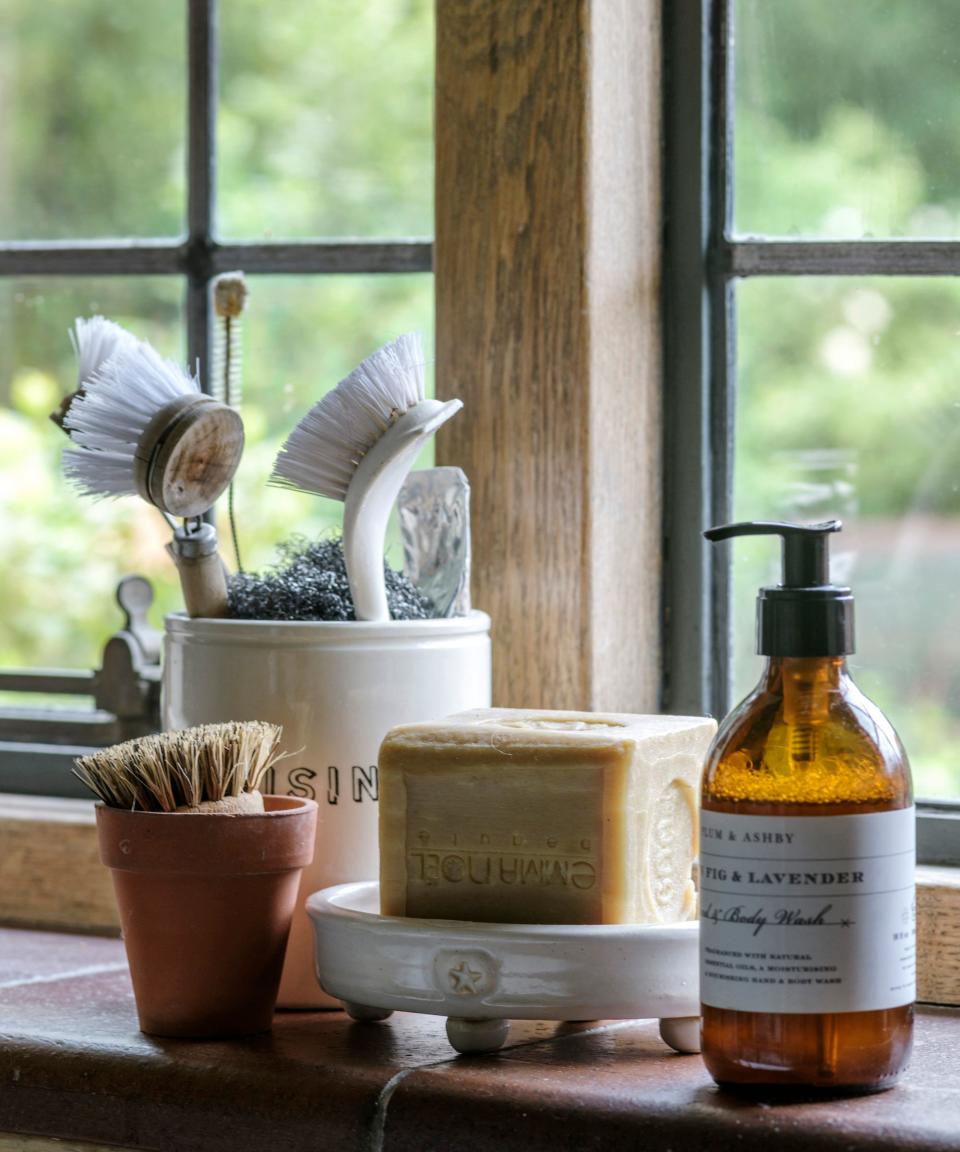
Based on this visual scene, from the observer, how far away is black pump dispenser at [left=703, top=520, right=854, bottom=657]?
73 centimetres

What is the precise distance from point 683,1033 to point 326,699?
0.79 feet

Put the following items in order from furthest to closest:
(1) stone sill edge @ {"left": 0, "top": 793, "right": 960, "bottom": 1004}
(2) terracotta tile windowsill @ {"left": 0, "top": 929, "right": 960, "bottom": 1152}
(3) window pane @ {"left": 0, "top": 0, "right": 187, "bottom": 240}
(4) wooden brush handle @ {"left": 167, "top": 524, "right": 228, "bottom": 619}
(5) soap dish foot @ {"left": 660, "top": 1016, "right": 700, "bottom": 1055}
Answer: (3) window pane @ {"left": 0, "top": 0, "right": 187, "bottom": 240}, (1) stone sill edge @ {"left": 0, "top": 793, "right": 960, "bottom": 1004}, (4) wooden brush handle @ {"left": 167, "top": 524, "right": 228, "bottom": 619}, (5) soap dish foot @ {"left": 660, "top": 1016, "right": 700, "bottom": 1055}, (2) terracotta tile windowsill @ {"left": 0, "top": 929, "right": 960, "bottom": 1152}

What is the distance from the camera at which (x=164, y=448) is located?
853 millimetres

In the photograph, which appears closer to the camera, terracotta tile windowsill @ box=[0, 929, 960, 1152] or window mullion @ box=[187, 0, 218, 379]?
terracotta tile windowsill @ box=[0, 929, 960, 1152]

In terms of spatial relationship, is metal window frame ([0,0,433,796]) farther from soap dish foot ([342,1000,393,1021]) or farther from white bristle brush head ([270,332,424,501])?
soap dish foot ([342,1000,393,1021])

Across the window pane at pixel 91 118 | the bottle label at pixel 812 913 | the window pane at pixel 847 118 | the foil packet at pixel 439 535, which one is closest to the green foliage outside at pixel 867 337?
the window pane at pixel 847 118

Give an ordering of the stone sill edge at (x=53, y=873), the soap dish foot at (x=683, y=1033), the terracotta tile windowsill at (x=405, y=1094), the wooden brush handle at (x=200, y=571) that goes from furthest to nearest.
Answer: the stone sill edge at (x=53, y=873) < the wooden brush handle at (x=200, y=571) < the soap dish foot at (x=683, y=1033) < the terracotta tile windowsill at (x=405, y=1094)

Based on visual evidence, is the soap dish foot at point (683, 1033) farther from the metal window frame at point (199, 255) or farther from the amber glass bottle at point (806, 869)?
the metal window frame at point (199, 255)

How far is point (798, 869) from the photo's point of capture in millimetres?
705

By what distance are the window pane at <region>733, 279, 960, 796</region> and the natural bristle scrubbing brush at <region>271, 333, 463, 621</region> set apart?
0.27 m

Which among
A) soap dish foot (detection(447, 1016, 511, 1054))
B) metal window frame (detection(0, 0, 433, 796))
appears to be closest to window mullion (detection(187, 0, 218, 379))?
metal window frame (detection(0, 0, 433, 796))

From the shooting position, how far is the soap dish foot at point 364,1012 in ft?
2.77

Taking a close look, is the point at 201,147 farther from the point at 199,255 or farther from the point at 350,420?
the point at 350,420

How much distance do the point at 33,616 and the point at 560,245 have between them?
1.86 feet
